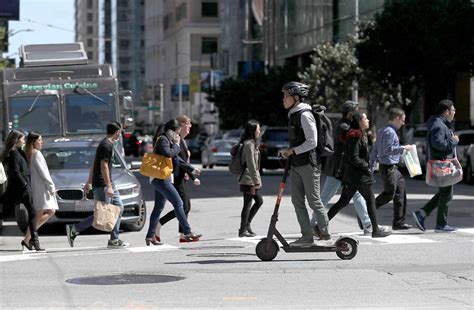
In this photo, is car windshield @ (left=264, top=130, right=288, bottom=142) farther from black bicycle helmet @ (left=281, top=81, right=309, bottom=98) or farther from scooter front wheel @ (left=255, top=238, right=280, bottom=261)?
black bicycle helmet @ (left=281, top=81, right=309, bottom=98)

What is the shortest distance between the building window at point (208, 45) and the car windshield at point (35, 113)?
376ft

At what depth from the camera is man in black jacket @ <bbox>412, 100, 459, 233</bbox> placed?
18078mm

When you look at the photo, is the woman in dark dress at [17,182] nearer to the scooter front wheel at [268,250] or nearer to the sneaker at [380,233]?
the scooter front wheel at [268,250]

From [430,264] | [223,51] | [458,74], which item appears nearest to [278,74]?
[458,74]

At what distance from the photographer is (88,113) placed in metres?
Result: 27.1

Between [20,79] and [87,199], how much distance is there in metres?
7.81

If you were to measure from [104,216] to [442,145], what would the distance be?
4.80 m


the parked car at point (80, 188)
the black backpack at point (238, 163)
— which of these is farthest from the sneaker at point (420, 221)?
the parked car at point (80, 188)

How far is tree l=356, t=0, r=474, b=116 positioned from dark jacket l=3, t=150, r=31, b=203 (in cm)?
3397

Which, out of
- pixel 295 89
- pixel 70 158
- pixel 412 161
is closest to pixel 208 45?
pixel 70 158

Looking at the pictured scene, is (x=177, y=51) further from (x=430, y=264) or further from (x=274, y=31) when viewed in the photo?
(x=430, y=264)

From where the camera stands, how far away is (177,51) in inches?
5837

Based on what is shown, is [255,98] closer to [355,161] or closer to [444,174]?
[444,174]

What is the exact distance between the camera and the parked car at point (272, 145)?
4350cm
